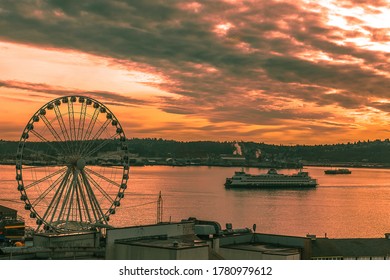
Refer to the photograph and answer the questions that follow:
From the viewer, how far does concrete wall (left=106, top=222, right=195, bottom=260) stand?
2633cm

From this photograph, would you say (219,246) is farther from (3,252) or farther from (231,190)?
(231,190)

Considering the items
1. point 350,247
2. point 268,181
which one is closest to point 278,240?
point 350,247

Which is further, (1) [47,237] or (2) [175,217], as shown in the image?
(2) [175,217]

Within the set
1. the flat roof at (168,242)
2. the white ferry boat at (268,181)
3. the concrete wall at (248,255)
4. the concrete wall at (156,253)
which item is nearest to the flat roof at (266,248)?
the concrete wall at (248,255)

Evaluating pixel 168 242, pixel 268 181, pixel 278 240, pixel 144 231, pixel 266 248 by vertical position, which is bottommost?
pixel 268 181

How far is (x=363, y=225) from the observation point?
76250 mm

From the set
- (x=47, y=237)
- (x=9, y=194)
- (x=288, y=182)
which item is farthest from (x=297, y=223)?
(x=288, y=182)

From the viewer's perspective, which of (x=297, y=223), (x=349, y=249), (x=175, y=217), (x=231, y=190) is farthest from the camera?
(x=231, y=190)

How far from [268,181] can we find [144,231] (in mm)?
122334

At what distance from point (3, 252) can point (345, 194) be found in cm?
11120

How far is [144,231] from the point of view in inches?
1112

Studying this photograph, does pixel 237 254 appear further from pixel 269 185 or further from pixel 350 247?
pixel 269 185

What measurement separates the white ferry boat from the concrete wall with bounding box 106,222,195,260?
11518 cm

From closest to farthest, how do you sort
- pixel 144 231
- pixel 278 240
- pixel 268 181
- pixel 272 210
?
1. pixel 144 231
2. pixel 278 240
3. pixel 272 210
4. pixel 268 181
